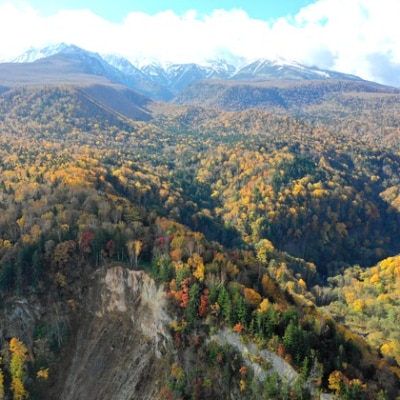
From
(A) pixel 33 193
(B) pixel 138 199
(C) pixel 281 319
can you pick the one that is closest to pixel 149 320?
(C) pixel 281 319

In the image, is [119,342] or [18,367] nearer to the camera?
[18,367]

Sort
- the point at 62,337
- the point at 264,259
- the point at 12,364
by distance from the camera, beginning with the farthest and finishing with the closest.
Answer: the point at 264,259, the point at 62,337, the point at 12,364

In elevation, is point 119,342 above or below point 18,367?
above

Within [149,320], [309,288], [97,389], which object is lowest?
[309,288]

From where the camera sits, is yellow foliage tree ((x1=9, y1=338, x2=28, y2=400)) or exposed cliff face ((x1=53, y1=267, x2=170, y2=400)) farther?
exposed cliff face ((x1=53, y1=267, x2=170, y2=400))

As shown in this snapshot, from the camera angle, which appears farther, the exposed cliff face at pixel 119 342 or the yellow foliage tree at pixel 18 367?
the exposed cliff face at pixel 119 342

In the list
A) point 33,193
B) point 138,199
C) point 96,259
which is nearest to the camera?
point 96,259

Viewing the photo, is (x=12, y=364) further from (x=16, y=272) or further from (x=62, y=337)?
(x=16, y=272)

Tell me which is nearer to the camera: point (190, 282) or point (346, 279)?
point (190, 282)
